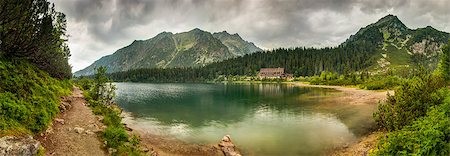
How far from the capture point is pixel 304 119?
171 feet

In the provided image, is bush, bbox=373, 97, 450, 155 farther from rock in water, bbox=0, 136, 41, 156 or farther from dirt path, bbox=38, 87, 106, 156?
rock in water, bbox=0, 136, 41, 156

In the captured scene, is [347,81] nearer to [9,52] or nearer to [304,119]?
[304,119]

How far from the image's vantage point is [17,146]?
15859 mm

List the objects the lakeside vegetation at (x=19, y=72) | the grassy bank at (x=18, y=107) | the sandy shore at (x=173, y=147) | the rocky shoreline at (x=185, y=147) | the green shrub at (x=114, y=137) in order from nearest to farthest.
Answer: the grassy bank at (x=18, y=107) → the lakeside vegetation at (x=19, y=72) → the green shrub at (x=114, y=137) → the rocky shoreline at (x=185, y=147) → the sandy shore at (x=173, y=147)

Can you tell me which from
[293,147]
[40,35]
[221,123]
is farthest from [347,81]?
[40,35]

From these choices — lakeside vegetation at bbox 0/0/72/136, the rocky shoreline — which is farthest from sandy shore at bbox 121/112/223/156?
lakeside vegetation at bbox 0/0/72/136

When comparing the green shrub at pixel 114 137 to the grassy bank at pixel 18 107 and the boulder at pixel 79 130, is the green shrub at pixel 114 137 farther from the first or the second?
the grassy bank at pixel 18 107

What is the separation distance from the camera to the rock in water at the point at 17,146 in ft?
50.2

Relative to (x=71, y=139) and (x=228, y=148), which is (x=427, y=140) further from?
(x=71, y=139)

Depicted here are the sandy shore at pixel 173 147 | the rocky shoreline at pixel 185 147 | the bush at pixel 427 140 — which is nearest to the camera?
the bush at pixel 427 140

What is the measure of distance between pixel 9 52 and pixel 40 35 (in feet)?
15.4

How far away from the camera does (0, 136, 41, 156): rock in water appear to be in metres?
15.3

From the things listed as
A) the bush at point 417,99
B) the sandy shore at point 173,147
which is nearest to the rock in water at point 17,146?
the sandy shore at point 173,147

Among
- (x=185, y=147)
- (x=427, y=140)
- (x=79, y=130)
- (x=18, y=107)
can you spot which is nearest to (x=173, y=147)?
(x=185, y=147)
